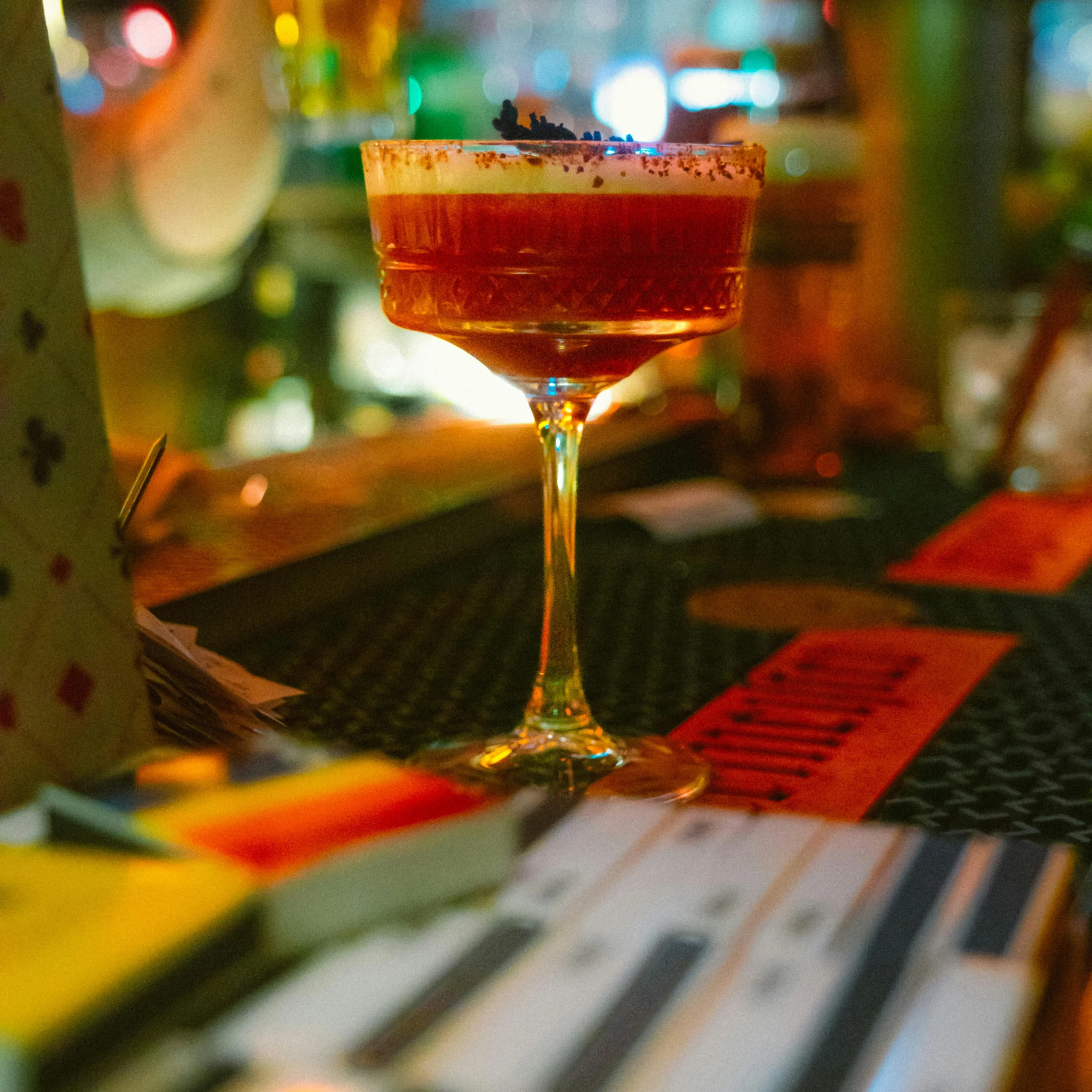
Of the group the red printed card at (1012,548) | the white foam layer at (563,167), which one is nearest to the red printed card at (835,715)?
the red printed card at (1012,548)

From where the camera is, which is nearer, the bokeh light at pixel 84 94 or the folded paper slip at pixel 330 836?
the folded paper slip at pixel 330 836

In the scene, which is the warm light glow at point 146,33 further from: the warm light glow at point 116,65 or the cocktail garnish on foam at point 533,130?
the cocktail garnish on foam at point 533,130

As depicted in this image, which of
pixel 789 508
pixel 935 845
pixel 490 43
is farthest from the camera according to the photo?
pixel 490 43

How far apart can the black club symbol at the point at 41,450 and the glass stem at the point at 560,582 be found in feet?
0.88

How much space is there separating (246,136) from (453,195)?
78cm

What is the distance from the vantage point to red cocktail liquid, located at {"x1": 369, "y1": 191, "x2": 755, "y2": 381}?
66 cm

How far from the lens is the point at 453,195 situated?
0.67 metres

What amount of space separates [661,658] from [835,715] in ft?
0.58

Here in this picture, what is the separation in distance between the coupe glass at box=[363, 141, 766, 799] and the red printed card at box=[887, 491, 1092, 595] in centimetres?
54

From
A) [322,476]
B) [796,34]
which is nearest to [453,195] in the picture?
[322,476]

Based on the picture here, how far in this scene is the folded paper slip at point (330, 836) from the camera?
0.35 m

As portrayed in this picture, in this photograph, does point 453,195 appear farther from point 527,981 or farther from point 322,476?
point 322,476

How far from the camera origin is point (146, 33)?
236 centimetres

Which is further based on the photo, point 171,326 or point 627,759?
point 171,326
